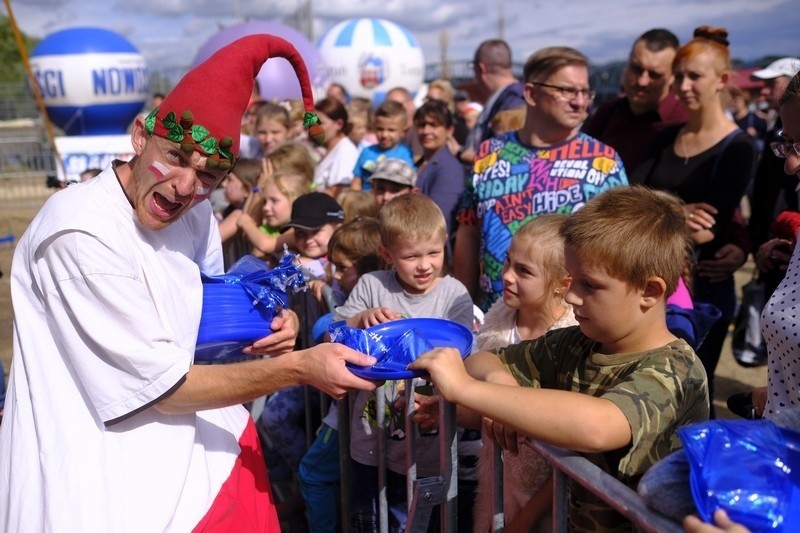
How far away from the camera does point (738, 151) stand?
3.73 m

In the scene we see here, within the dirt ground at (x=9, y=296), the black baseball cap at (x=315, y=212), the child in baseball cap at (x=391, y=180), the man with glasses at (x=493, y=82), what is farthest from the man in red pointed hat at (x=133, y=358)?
the dirt ground at (x=9, y=296)

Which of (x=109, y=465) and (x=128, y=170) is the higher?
(x=128, y=170)

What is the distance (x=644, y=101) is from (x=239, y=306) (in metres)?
3.09

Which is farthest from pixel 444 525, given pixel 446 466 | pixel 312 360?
pixel 312 360

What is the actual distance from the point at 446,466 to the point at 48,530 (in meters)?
1.03

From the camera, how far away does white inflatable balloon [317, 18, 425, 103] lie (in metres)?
19.5

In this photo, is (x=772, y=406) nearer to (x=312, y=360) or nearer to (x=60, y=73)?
(x=312, y=360)

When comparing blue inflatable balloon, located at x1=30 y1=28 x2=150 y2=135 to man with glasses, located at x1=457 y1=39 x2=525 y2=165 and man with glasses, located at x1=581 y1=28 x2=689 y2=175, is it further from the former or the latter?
man with glasses, located at x1=581 y1=28 x2=689 y2=175

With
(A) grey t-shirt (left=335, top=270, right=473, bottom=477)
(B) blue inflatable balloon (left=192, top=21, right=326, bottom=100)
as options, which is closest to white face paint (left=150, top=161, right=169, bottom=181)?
(A) grey t-shirt (left=335, top=270, right=473, bottom=477)

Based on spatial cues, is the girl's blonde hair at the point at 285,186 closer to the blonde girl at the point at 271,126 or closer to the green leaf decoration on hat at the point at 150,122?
the blonde girl at the point at 271,126

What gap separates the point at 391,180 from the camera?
4906 mm

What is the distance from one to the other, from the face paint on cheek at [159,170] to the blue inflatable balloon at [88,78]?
15.7 m

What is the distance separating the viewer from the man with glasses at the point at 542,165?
3.49 m

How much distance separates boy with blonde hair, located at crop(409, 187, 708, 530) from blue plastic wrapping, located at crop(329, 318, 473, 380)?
0.22m
